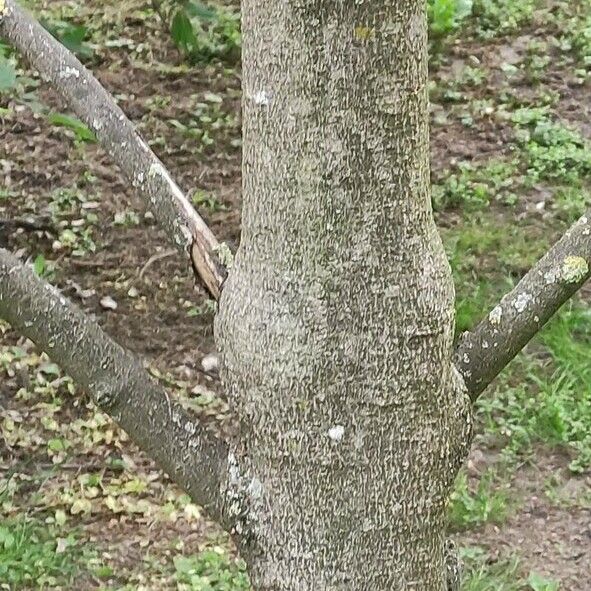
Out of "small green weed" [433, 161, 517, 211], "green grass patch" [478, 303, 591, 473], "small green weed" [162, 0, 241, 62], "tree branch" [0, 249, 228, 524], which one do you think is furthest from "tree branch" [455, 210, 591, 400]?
"small green weed" [162, 0, 241, 62]

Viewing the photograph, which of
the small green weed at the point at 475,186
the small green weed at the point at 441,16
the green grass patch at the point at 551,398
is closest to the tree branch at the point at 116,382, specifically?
the green grass patch at the point at 551,398

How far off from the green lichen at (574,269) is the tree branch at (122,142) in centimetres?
38

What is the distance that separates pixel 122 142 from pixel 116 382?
0.31 meters

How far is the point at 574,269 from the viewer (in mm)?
1223

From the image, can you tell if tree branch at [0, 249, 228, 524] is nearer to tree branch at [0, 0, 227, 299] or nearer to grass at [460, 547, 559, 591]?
tree branch at [0, 0, 227, 299]

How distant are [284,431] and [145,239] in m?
2.39

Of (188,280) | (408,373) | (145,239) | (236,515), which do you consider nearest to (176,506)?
(188,280)

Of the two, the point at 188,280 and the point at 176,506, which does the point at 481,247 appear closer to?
the point at 188,280

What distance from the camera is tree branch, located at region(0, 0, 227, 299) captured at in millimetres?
1246

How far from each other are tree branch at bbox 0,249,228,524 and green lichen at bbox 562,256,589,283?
423 mm

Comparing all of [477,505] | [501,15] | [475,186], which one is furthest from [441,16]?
[477,505]

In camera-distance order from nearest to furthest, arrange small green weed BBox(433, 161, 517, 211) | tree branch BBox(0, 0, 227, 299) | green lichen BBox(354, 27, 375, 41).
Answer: green lichen BBox(354, 27, 375, 41)
tree branch BBox(0, 0, 227, 299)
small green weed BBox(433, 161, 517, 211)

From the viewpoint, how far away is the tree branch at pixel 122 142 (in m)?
1.25

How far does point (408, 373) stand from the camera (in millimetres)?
1078
